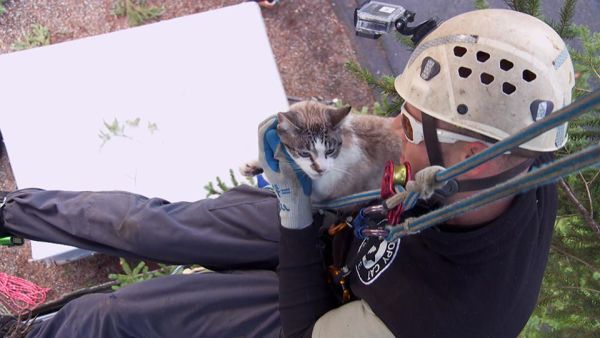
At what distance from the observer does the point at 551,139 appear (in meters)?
1.36

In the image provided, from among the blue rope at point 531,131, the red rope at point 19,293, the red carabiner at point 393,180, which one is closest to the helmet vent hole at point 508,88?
the red carabiner at point 393,180

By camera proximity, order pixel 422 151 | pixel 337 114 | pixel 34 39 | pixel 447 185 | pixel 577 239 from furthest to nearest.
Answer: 1. pixel 34 39
2. pixel 577 239
3. pixel 337 114
4. pixel 422 151
5. pixel 447 185

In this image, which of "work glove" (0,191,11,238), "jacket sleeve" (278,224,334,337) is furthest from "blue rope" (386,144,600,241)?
"work glove" (0,191,11,238)

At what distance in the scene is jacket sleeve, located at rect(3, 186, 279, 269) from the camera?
7.31ft

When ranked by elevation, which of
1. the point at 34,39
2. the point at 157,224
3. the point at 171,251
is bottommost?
the point at 171,251

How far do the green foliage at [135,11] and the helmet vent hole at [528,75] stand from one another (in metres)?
3.08

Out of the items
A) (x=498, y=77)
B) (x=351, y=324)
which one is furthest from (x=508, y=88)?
(x=351, y=324)

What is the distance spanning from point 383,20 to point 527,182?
63.7 inches

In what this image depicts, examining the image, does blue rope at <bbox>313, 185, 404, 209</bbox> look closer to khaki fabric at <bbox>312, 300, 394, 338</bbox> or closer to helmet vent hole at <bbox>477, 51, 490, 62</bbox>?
khaki fabric at <bbox>312, 300, 394, 338</bbox>

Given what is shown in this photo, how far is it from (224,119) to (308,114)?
1.32m

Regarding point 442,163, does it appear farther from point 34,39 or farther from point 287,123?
point 34,39

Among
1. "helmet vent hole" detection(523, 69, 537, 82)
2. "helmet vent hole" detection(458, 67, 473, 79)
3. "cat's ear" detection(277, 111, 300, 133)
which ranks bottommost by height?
"cat's ear" detection(277, 111, 300, 133)

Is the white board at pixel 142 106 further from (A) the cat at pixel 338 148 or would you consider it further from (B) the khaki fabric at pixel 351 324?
(B) the khaki fabric at pixel 351 324

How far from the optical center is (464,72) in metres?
1.39
